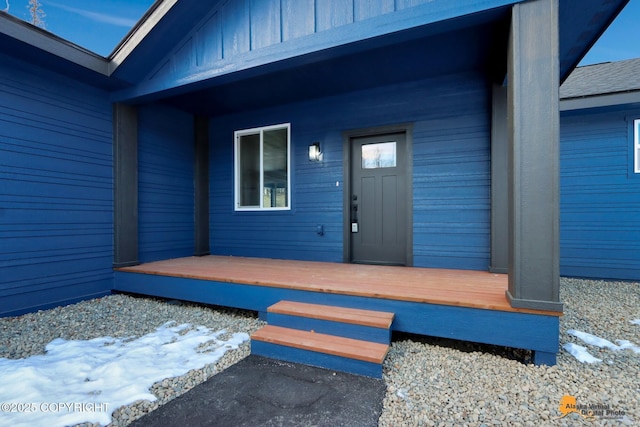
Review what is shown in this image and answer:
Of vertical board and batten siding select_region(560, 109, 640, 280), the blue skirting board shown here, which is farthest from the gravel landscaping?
vertical board and batten siding select_region(560, 109, 640, 280)

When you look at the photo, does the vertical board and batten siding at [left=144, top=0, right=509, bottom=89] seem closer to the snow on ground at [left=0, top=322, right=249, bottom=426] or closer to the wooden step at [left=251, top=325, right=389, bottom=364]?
the wooden step at [left=251, top=325, right=389, bottom=364]

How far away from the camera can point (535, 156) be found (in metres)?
2.13

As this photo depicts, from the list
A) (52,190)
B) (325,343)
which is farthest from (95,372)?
(52,190)

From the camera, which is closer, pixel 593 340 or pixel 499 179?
pixel 593 340

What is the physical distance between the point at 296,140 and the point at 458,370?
3.69 m

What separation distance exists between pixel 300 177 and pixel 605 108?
481 cm

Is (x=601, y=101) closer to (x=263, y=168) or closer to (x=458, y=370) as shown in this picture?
(x=458, y=370)

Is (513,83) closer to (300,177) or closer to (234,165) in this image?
(300,177)

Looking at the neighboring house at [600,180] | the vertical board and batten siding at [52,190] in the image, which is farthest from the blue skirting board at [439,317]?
the neighboring house at [600,180]

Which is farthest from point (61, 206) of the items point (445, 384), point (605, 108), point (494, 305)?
point (605, 108)

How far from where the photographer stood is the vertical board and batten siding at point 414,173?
12.2 ft

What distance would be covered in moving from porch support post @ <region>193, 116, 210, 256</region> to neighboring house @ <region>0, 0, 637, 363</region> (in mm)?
35

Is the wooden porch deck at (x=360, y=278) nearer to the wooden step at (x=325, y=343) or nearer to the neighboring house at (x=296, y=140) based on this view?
the neighboring house at (x=296, y=140)

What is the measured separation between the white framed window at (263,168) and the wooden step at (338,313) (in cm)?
227
